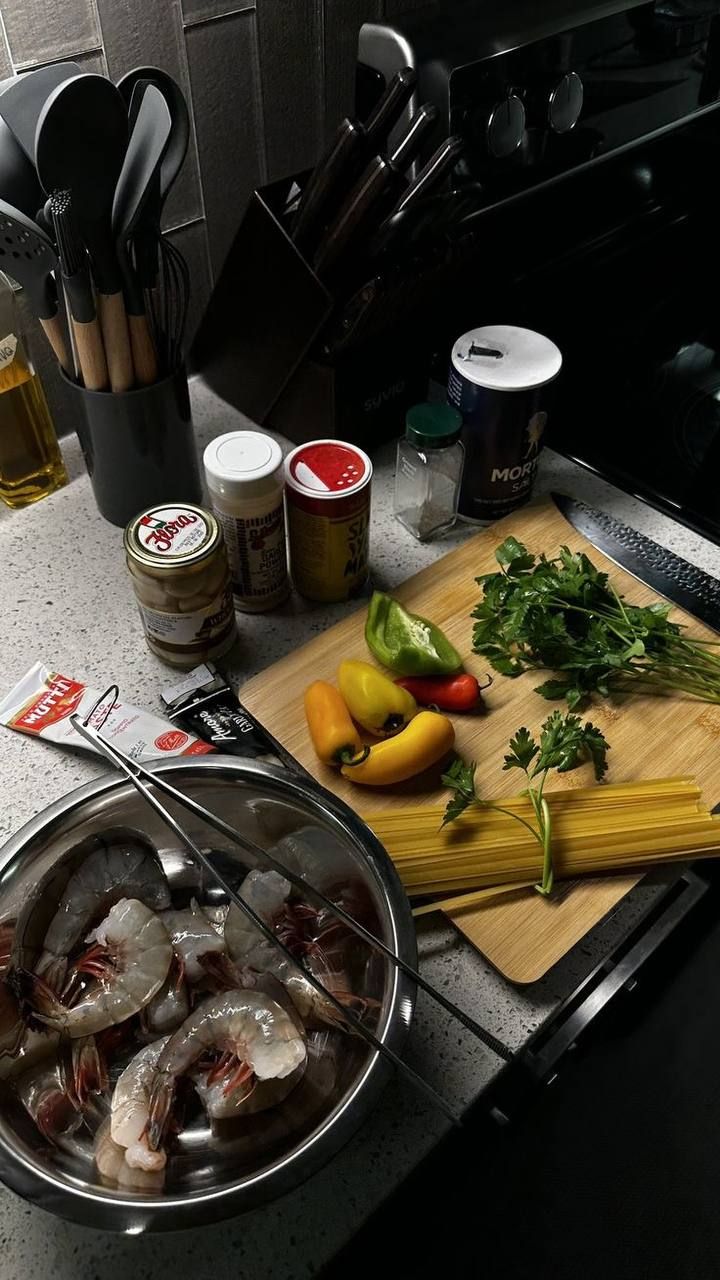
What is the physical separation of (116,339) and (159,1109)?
621 mm

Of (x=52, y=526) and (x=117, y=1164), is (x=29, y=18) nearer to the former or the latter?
(x=52, y=526)

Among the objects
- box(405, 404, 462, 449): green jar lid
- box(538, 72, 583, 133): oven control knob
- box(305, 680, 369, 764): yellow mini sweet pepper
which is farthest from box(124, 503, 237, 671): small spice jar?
box(538, 72, 583, 133): oven control knob

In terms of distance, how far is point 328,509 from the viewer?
82 centimetres

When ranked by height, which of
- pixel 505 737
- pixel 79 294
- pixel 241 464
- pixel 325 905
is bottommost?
pixel 505 737

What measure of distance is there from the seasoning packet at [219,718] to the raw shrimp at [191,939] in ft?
0.53

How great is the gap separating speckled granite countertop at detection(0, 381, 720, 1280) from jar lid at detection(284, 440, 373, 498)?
16 centimetres

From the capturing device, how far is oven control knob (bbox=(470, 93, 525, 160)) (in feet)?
3.14

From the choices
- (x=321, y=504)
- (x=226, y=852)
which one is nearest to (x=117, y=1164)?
(x=226, y=852)

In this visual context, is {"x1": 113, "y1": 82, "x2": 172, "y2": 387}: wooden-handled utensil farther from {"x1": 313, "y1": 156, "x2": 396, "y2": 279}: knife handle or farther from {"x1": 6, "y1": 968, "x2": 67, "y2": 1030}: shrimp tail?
{"x1": 6, "y1": 968, "x2": 67, "y2": 1030}: shrimp tail

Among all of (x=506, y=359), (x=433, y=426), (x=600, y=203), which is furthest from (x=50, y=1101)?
(x=600, y=203)

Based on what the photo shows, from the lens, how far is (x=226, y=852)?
27.7 inches

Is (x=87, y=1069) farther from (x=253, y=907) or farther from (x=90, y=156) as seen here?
(x=90, y=156)

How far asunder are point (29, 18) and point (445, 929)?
2.84 feet

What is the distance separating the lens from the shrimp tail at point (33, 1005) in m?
0.58
